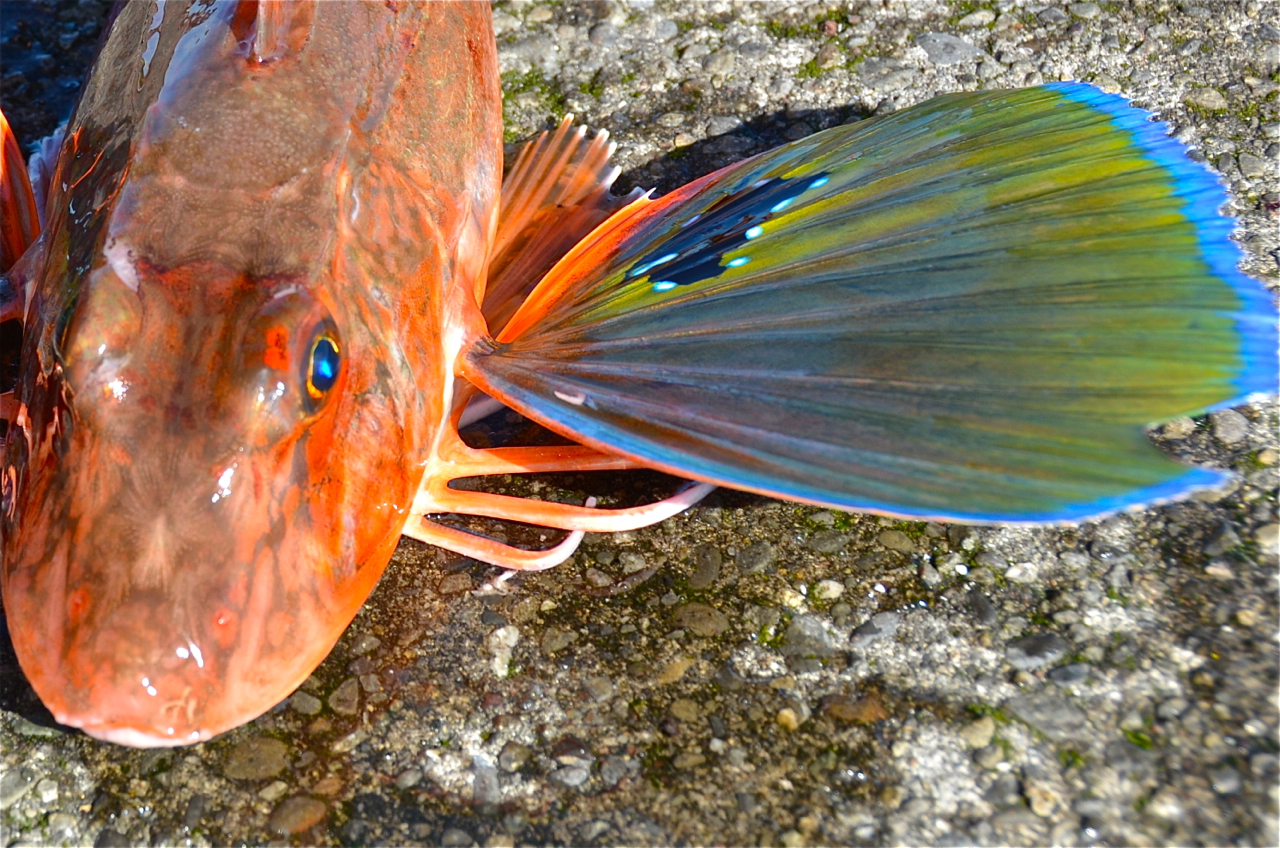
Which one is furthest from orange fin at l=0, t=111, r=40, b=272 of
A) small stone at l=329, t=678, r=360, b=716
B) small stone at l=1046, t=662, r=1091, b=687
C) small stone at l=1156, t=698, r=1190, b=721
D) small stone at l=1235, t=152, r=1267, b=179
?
small stone at l=1235, t=152, r=1267, b=179

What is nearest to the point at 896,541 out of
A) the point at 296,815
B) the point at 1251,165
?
the point at 296,815

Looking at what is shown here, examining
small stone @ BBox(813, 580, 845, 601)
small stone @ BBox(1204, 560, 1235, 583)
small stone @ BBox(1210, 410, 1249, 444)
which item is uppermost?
small stone @ BBox(1210, 410, 1249, 444)

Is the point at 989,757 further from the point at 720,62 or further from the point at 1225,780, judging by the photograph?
the point at 720,62

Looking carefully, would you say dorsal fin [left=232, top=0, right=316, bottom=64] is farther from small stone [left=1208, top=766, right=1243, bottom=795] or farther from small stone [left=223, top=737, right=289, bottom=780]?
small stone [left=1208, top=766, right=1243, bottom=795]

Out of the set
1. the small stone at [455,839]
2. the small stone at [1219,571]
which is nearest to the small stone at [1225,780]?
the small stone at [1219,571]

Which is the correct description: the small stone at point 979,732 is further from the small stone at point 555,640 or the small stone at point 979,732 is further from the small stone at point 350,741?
the small stone at point 350,741

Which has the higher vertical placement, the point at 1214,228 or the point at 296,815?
the point at 1214,228
